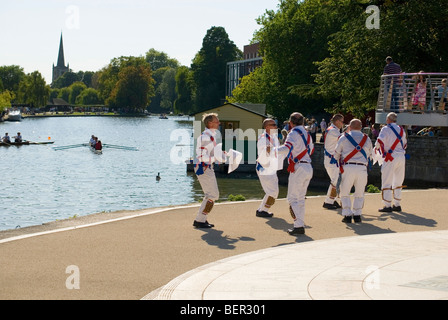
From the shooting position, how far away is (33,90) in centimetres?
18750

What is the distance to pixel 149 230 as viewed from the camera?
1223cm

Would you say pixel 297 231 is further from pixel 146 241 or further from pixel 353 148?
pixel 146 241

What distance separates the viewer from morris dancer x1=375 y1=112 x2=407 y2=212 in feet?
49.6

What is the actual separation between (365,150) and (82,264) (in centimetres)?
623

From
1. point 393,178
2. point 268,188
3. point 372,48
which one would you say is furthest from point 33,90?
point 268,188

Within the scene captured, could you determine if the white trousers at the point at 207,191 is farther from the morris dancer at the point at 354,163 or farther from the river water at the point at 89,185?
the river water at the point at 89,185

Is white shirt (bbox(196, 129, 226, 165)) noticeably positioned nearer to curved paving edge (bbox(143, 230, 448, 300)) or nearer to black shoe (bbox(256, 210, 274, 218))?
black shoe (bbox(256, 210, 274, 218))

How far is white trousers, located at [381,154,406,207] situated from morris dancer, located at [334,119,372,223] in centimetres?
179

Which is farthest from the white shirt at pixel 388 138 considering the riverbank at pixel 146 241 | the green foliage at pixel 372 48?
the green foliage at pixel 372 48

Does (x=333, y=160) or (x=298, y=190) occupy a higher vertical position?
(x=333, y=160)

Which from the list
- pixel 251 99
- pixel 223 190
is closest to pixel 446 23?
pixel 223 190

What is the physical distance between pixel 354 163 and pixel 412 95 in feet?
52.0

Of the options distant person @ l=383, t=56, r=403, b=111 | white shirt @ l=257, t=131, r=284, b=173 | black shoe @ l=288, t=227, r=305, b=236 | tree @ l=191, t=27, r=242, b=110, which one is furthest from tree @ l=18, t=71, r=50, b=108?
black shoe @ l=288, t=227, r=305, b=236

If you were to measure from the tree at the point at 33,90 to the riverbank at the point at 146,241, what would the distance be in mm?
178250
